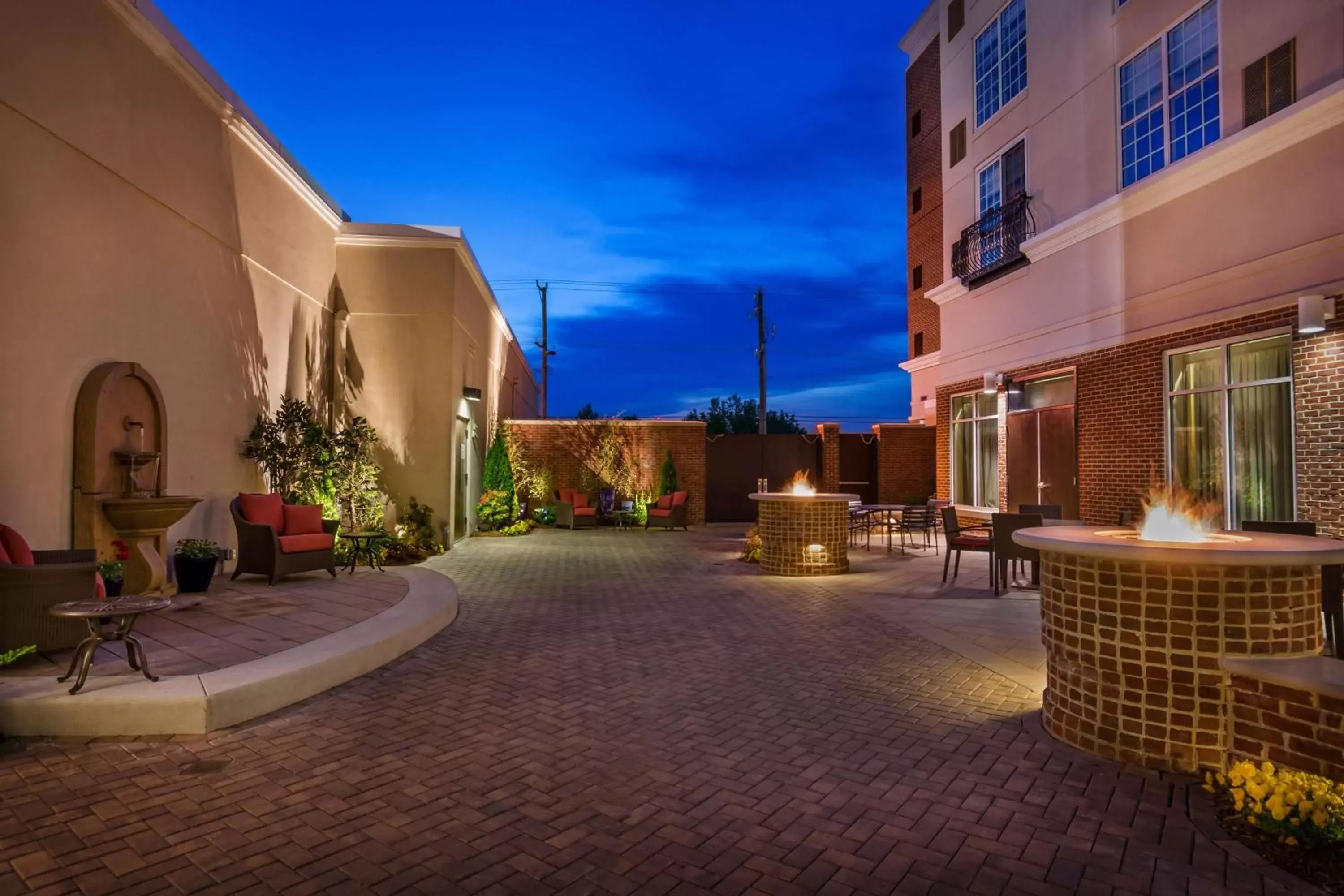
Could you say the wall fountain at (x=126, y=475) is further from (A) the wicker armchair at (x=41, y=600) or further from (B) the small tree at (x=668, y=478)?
(B) the small tree at (x=668, y=478)

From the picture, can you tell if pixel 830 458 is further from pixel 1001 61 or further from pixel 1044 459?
pixel 1001 61

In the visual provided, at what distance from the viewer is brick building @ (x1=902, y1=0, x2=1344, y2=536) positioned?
7344 millimetres

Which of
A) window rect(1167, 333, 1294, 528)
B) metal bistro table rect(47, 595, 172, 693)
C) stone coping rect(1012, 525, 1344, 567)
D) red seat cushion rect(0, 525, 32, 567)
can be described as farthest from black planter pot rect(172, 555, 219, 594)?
window rect(1167, 333, 1294, 528)

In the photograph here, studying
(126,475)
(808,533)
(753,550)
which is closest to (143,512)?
(126,475)

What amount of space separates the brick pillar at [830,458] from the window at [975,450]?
4.24 m

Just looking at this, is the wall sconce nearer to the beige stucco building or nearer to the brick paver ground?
the brick paver ground

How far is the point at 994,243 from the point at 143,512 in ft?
43.5

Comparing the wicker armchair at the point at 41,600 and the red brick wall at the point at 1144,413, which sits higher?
the red brick wall at the point at 1144,413

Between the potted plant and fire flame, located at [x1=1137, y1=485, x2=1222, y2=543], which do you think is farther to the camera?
the potted plant

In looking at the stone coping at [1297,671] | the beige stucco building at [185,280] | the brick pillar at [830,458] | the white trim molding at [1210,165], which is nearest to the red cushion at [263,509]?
the beige stucco building at [185,280]

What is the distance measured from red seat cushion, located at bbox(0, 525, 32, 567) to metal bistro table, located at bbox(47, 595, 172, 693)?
2.91 feet

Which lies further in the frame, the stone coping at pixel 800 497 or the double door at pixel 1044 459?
the double door at pixel 1044 459

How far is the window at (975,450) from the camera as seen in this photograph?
13.5m

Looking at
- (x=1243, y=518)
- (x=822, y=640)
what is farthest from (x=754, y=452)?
→ (x=822, y=640)
